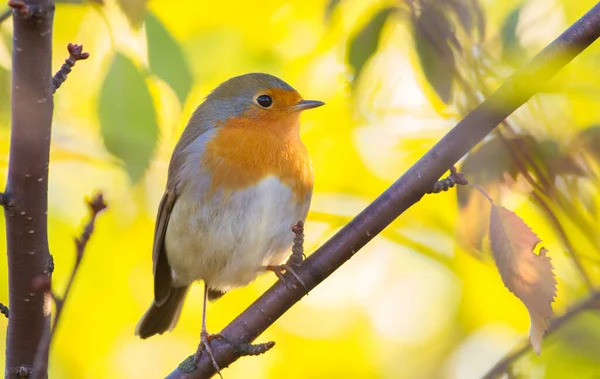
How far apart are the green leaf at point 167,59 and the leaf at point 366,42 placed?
0.62 m

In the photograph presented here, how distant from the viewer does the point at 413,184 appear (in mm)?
2975

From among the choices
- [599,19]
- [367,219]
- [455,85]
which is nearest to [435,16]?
[455,85]

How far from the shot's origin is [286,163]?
416cm

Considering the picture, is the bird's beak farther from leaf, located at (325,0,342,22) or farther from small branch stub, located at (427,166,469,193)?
small branch stub, located at (427,166,469,193)

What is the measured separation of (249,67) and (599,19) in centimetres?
287

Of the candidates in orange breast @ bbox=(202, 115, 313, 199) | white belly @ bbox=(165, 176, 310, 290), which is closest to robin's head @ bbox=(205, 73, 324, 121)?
orange breast @ bbox=(202, 115, 313, 199)

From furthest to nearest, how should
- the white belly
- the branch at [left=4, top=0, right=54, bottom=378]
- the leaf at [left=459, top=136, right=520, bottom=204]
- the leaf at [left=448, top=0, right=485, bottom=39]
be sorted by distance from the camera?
the white belly
the leaf at [left=448, top=0, right=485, bottom=39]
the leaf at [left=459, top=136, right=520, bottom=204]
the branch at [left=4, top=0, right=54, bottom=378]

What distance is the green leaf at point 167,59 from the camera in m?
2.90

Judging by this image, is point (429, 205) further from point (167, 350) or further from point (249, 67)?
point (167, 350)

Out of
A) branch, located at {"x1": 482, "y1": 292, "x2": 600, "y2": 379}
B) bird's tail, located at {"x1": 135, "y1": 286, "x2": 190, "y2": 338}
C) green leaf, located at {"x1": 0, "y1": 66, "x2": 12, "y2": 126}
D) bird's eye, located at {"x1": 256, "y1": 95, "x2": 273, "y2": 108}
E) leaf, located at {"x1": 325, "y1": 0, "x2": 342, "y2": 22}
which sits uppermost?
bird's eye, located at {"x1": 256, "y1": 95, "x2": 273, "y2": 108}

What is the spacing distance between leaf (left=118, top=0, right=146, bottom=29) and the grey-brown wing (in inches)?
62.2

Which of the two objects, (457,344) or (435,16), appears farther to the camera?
(457,344)

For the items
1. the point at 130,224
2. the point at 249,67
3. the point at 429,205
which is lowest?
the point at 429,205

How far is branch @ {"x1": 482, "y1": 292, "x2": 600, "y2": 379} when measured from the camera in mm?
2291
